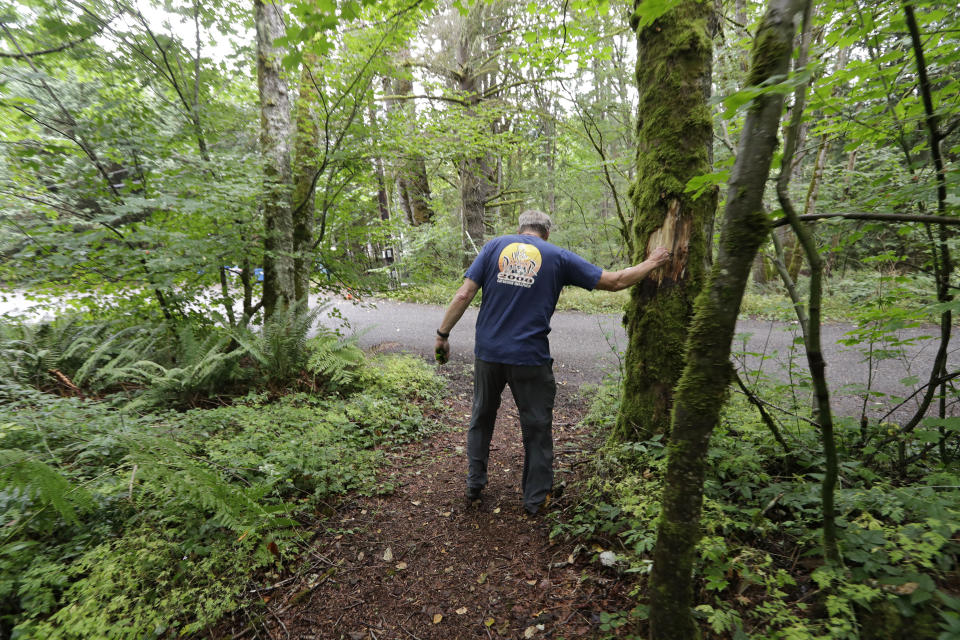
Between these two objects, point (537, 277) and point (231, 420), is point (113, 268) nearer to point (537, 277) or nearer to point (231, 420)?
point (231, 420)

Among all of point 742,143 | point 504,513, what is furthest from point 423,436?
point 742,143

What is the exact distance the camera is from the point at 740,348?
7191 mm

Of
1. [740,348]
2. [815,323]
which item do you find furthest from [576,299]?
[815,323]

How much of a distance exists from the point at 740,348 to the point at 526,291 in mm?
6037

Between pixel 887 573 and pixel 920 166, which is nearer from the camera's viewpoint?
pixel 887 573

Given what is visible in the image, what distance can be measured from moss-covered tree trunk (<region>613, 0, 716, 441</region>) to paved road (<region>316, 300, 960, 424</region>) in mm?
593

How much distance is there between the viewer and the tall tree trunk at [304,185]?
6.16m

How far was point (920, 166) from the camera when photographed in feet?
7.38

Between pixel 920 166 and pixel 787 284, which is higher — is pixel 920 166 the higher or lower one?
the higher one

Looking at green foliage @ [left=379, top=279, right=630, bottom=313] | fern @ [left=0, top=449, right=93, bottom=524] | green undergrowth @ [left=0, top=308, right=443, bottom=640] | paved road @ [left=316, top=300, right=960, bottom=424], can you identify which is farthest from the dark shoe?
green foliage @ [left=379, top=279, right=630, bottom=313]

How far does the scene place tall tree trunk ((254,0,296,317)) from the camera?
5.74 metres

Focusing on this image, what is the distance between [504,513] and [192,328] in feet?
16.5

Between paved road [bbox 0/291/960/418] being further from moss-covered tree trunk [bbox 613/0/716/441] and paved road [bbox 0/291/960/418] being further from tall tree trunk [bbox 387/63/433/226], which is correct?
tall tree trunk [bbox 387/63/433/226]

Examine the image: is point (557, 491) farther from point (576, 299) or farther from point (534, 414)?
point (576, 299)
